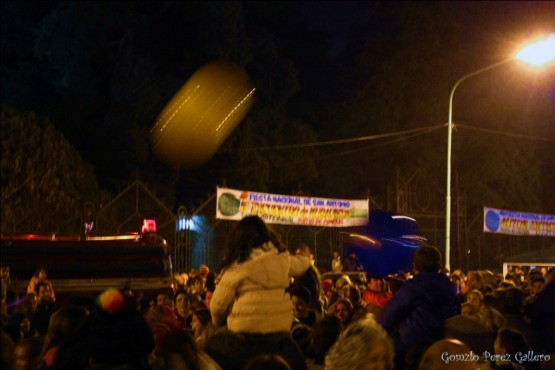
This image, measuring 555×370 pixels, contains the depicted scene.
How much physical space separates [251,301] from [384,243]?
609 inches

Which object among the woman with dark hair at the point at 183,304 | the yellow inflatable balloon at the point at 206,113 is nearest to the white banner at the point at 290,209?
the yellow inflatable balloon at the point at 206,113

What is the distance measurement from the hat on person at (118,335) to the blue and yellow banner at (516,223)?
74.3 ft

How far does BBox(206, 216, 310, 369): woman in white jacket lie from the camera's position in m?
4.46

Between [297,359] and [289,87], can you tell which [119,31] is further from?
[297,359]

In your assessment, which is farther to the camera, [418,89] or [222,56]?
[418,89]

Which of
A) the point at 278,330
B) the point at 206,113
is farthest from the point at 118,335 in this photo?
the point at 206,113

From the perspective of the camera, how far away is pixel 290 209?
20.2m

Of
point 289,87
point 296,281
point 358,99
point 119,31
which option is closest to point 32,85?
point 119,31

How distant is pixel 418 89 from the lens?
34.6 meters

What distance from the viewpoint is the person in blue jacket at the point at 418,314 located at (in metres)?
5.30

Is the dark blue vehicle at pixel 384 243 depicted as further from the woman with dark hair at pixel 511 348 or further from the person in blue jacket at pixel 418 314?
the person in blue jacket at pixel 418 314

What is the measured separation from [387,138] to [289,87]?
23.2ft

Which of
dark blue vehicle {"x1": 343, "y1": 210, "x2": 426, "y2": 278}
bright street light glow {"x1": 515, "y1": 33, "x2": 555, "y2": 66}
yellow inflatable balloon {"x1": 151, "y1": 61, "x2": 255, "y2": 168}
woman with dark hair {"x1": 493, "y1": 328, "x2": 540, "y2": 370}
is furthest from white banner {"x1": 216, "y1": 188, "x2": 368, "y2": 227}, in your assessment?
woman with dark hair {"x1": 493, "y1": 328, "x2": 540, "y2": 370}

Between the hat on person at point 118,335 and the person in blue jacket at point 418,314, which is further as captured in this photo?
the person in blue jacket at point 418,314
